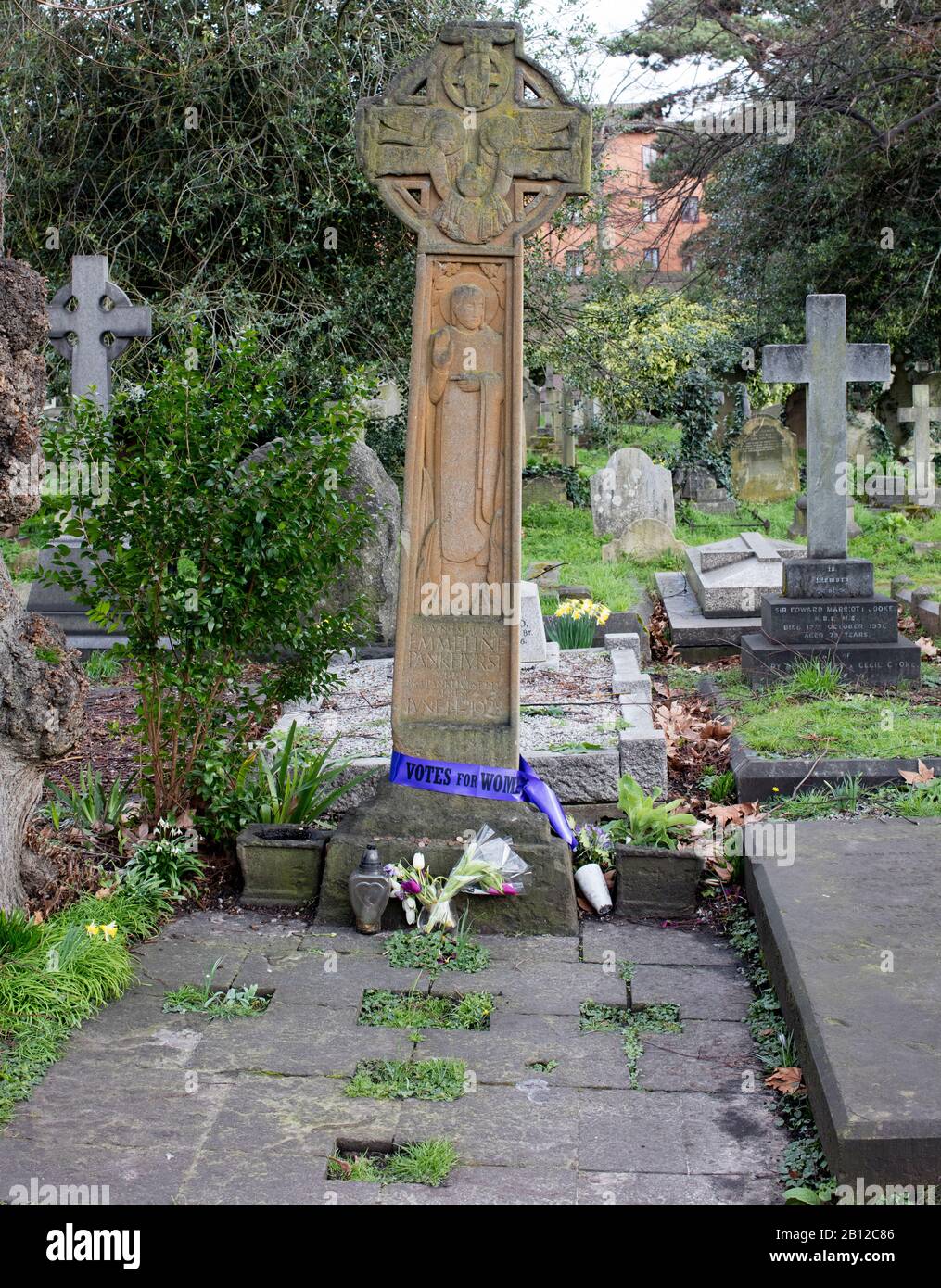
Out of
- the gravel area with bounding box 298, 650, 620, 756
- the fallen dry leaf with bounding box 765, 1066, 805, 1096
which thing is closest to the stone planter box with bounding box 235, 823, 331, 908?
the gravel area with bounding box 298, 650, 620, 756

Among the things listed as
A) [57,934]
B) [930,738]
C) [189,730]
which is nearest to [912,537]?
[930,738]

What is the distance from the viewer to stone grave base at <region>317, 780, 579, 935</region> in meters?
5.30

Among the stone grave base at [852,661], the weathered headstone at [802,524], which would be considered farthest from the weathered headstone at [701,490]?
the stone grave base at [852,661]

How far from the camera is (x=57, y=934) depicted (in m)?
4.66

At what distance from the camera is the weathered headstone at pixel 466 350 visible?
5.45 m

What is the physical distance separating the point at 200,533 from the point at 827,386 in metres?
5.55

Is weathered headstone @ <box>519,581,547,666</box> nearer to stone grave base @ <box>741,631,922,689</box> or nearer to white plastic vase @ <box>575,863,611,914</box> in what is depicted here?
stone grave base @ <box>741,631,922,689</box>

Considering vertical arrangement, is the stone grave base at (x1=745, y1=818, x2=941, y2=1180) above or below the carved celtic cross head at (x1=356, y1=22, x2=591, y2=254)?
below

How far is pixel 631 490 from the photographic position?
49.1ft

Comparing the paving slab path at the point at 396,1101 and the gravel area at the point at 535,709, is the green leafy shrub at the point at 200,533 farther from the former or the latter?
the paving slab path at the point at 396,1101

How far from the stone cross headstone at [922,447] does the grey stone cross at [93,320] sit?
33.1ft

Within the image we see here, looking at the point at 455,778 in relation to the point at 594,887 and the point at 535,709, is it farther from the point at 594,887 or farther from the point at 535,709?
the point at 535,709

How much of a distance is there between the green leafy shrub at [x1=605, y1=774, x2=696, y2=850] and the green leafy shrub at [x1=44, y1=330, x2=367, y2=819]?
165 cm

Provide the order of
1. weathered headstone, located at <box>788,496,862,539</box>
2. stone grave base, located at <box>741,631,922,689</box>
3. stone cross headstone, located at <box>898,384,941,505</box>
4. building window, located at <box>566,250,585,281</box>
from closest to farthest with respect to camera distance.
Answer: stone grave base, located at <box>741,631,922,689</box>, building window, located at <box>566,250,585,281</box>, weathered headstone, located at <box>788,496,862,539</box>, stone cross headstone, located at <box>898,384,941,505</box>
